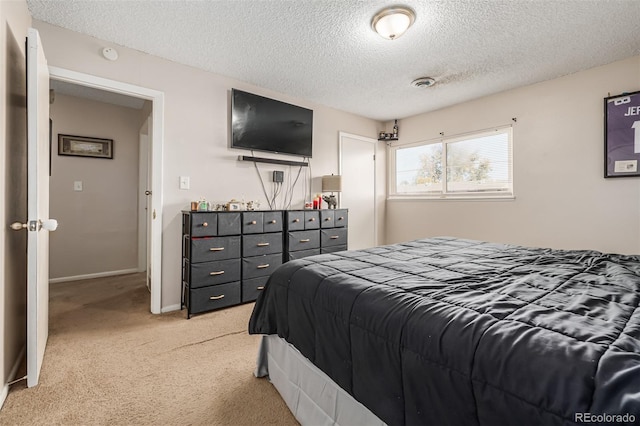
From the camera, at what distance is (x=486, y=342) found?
31.1 inches

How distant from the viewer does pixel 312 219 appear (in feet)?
11.6

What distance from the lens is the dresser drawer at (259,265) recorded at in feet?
9.80

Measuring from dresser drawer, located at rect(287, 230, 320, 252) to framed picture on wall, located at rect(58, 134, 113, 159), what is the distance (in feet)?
9.78

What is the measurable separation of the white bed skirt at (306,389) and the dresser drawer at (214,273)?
1.25 m

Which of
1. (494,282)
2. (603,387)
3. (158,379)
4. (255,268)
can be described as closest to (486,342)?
(603,387)

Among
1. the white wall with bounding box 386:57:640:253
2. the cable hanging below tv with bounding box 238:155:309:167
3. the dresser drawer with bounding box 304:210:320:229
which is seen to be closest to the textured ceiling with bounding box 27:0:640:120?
the white wall with bounding box 386:57:640:253

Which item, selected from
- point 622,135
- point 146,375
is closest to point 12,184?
point 146,375

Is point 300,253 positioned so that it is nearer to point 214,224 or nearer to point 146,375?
point 214,224

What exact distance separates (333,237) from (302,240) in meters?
0.52

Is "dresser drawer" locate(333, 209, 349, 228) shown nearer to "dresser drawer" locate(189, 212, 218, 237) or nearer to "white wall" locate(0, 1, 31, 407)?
"dresser drawer" locate(189, 212, 218, 237)

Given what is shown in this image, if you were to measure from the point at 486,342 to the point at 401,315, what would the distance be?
0.91ft

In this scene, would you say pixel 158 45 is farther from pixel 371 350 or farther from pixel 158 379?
pixel 371 350

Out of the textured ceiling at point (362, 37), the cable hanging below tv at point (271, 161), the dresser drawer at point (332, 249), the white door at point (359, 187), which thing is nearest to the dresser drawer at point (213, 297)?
the dresser drawer at point (332, 249)

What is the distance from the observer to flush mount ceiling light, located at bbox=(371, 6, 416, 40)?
2074 mm
